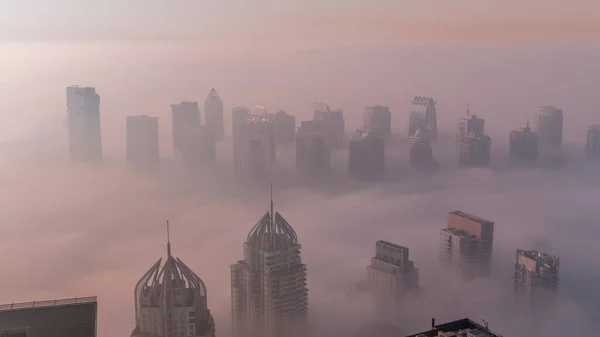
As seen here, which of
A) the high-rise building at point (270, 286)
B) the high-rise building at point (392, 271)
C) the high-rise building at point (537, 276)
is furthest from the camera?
the high-rise building at point (537, 276)

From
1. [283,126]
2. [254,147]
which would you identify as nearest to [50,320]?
[254,147]

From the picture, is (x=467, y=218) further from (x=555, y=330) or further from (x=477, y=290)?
(x=555, y=330)

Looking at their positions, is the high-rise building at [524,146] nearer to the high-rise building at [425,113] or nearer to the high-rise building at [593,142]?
the high-rise building at [593,142]

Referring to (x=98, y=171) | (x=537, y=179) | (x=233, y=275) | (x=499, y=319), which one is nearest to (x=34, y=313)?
(x=233, y=275)

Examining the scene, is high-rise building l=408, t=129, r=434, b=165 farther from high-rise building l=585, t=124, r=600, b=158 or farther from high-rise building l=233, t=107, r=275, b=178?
high-rise building l=585, t=124, r=600, b=158

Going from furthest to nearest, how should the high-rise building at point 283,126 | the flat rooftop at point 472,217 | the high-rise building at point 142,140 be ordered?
the high-rise building at point 283,126, the flat rooftop at point 472,217, the high-rise building at point 142,140

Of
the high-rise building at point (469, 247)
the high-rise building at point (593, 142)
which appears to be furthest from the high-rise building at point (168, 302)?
the high-rise building at point (593, 142)

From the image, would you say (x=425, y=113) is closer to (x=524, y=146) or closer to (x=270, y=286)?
(x=524, y=146)
